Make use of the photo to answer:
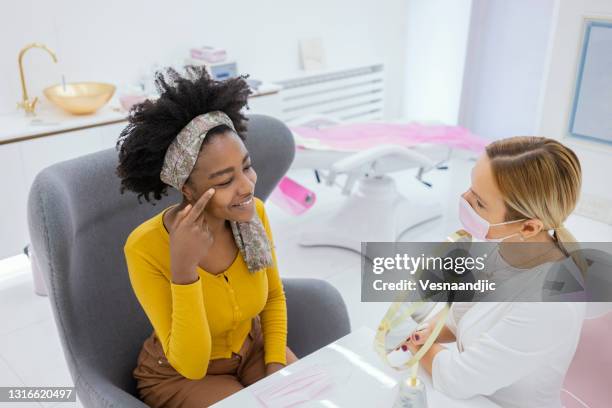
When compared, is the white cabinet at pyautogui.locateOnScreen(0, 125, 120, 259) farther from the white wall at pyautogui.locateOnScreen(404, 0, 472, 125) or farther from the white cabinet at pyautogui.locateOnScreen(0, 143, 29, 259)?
the white wall at pyautogui.locateOnScreen(404, 0, 472, 125)

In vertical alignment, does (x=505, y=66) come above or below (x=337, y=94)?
above

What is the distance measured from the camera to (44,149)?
8.93 feet

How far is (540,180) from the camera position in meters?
1.01

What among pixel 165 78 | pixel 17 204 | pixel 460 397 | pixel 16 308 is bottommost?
pixel 16 308

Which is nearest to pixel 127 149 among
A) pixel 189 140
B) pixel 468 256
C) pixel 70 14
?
pixel 189 140

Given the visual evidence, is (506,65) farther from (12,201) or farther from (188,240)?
(188,240)

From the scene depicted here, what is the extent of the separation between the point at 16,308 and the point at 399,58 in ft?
11.8

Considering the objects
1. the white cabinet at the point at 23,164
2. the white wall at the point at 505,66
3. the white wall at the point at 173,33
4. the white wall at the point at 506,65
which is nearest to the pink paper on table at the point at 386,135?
the white wall at the point at 506,65

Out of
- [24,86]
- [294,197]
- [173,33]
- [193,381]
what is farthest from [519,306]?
[173,33]

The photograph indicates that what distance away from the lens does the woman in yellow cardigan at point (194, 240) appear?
4.09ft

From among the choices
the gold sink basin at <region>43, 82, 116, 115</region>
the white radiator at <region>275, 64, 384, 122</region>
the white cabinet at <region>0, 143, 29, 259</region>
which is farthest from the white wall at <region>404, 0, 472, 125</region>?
the white cabinet at <region>0, 143, 29, 259</region>

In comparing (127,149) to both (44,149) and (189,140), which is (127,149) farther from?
(44,149)

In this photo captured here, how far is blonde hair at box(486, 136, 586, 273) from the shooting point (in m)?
1.01

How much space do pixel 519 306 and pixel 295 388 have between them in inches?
18.1
